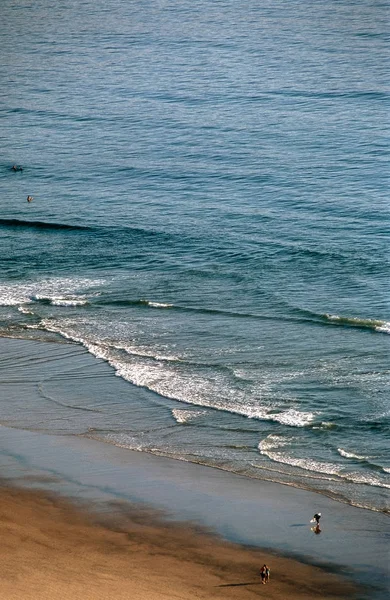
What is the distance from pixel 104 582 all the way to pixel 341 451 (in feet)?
29.7

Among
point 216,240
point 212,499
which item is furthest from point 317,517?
point 216,240

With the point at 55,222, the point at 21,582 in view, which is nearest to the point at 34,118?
the point at 55,222

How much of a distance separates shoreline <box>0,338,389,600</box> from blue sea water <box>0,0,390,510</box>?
0.72 metres

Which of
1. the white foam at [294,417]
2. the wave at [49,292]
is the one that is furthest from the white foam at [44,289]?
the white foam at [294,417]

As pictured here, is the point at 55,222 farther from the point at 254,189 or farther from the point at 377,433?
the point at 377,433

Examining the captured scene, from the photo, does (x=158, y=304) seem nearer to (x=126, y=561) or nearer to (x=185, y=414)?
(x=185, y=414)

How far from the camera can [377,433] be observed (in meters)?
28.1

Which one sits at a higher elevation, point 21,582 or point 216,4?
point 216,4

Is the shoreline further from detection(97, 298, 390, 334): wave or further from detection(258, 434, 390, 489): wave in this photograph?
detection(97, 298, 390, 334): wave

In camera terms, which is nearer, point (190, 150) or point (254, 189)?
point (254, 189)

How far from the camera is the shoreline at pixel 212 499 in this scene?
22.2m

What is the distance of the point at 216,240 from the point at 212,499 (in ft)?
74.1

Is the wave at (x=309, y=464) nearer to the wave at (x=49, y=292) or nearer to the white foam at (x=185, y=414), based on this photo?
the white foam at (x=185, y=414)

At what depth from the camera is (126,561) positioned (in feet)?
72.5
